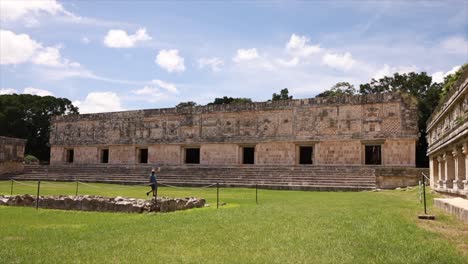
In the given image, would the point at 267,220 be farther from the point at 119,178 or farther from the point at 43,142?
the point at 43,142

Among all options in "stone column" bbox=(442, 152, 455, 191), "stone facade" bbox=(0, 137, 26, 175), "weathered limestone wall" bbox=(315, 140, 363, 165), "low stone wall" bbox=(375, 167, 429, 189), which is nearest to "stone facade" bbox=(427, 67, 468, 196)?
"stone column" bbox=(442, 152, 455, 191)

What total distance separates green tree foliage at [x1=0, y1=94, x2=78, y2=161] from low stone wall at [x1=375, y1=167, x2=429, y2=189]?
3344cm

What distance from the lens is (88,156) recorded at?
31.4 meters

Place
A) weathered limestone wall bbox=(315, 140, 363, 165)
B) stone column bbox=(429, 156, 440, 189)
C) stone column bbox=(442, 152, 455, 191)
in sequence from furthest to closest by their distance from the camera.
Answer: weathered limestone wall bbox=(315, 140, 363, 165), stone column bbox=(429, 156, 440, 189), stone column bbox=(442, 152, 455, 191)

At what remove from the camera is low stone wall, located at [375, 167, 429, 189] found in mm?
18750

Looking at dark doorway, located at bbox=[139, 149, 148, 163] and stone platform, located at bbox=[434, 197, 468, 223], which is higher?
dark doorway, located at bbox=[139, 149, 148, 163]

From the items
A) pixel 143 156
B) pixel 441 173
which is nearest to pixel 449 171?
pixel 441 173

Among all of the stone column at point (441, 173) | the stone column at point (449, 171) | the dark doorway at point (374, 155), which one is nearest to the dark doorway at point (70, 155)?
the dark doorway at point (374, 155)

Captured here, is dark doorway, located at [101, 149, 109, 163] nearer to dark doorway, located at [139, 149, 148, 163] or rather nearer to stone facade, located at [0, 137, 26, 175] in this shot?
dark doorway, located at [139, 149, 148, 163]

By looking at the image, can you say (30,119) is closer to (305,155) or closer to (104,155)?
(104,155)

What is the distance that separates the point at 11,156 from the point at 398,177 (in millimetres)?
26727

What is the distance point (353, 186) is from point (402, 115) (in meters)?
5.65

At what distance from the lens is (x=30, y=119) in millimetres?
43031

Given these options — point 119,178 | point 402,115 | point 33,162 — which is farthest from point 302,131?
point 33,162
